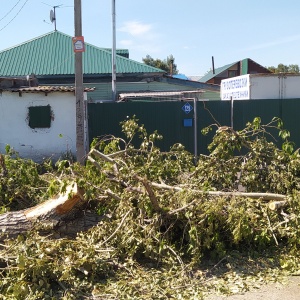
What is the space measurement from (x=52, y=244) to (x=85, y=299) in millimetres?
761

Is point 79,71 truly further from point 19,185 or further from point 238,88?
point 238,88

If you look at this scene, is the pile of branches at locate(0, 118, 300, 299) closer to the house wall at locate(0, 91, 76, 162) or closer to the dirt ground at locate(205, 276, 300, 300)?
the dirt ground at locate(205, 276, 300, 300)

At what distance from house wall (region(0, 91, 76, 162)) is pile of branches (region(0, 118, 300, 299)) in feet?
18.9

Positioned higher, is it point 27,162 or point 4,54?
point 4,54

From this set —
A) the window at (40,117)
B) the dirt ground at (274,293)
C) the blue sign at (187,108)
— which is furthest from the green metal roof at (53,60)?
the dirt ground at (274,293)

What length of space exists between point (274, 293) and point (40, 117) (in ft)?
28.6

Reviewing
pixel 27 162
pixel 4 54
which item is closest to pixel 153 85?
pixel 4 54

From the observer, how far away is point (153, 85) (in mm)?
23250

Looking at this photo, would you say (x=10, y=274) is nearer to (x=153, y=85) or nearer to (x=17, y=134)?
(x=17, y=134)

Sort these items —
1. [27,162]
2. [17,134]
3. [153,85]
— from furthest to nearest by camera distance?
[153,85]
[17,134]
[27,162]

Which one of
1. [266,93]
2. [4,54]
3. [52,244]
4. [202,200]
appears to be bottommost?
[52,244]

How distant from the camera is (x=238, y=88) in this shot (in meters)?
15.5

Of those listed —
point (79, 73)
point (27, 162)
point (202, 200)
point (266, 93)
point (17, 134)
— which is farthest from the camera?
point (266, 93)

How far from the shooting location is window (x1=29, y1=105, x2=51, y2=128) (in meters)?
11.7
